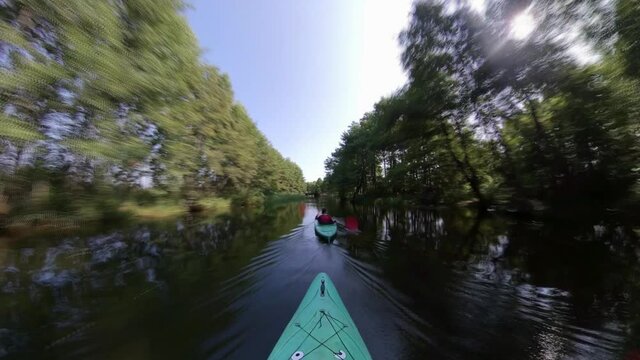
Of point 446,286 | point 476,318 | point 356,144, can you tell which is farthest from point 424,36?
point 356,144

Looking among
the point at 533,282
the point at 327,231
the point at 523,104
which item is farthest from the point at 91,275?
the point at 523,104

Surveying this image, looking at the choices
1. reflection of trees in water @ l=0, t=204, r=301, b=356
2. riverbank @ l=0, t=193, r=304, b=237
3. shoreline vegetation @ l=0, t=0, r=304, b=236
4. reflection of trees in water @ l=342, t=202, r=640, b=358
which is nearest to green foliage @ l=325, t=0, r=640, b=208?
reflection of trees in water @ l=342, t=202, r=640, b=358

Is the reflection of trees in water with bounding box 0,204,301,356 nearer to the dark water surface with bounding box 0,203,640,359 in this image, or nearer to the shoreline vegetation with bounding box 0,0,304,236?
the dark water surface with bounding box 0,203,640,359

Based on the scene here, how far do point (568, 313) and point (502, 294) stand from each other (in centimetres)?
116

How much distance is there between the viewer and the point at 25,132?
3838mm

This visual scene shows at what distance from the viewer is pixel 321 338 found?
3605 mm

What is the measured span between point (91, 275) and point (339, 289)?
24.5 feet

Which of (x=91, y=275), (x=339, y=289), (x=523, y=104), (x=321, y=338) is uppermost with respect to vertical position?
(x=523, y=104)

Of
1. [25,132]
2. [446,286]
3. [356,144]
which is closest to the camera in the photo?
[25,132]

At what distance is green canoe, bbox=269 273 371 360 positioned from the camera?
132 inches

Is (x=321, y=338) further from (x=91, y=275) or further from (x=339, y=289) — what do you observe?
(x=91, y=275)

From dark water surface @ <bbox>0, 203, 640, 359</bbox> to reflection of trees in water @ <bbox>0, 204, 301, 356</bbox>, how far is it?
0.04 m

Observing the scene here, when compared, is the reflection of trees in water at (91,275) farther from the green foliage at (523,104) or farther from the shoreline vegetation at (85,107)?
the green foliage at (523,104)

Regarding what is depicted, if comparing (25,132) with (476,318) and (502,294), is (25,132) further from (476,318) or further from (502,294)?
(502,294)
